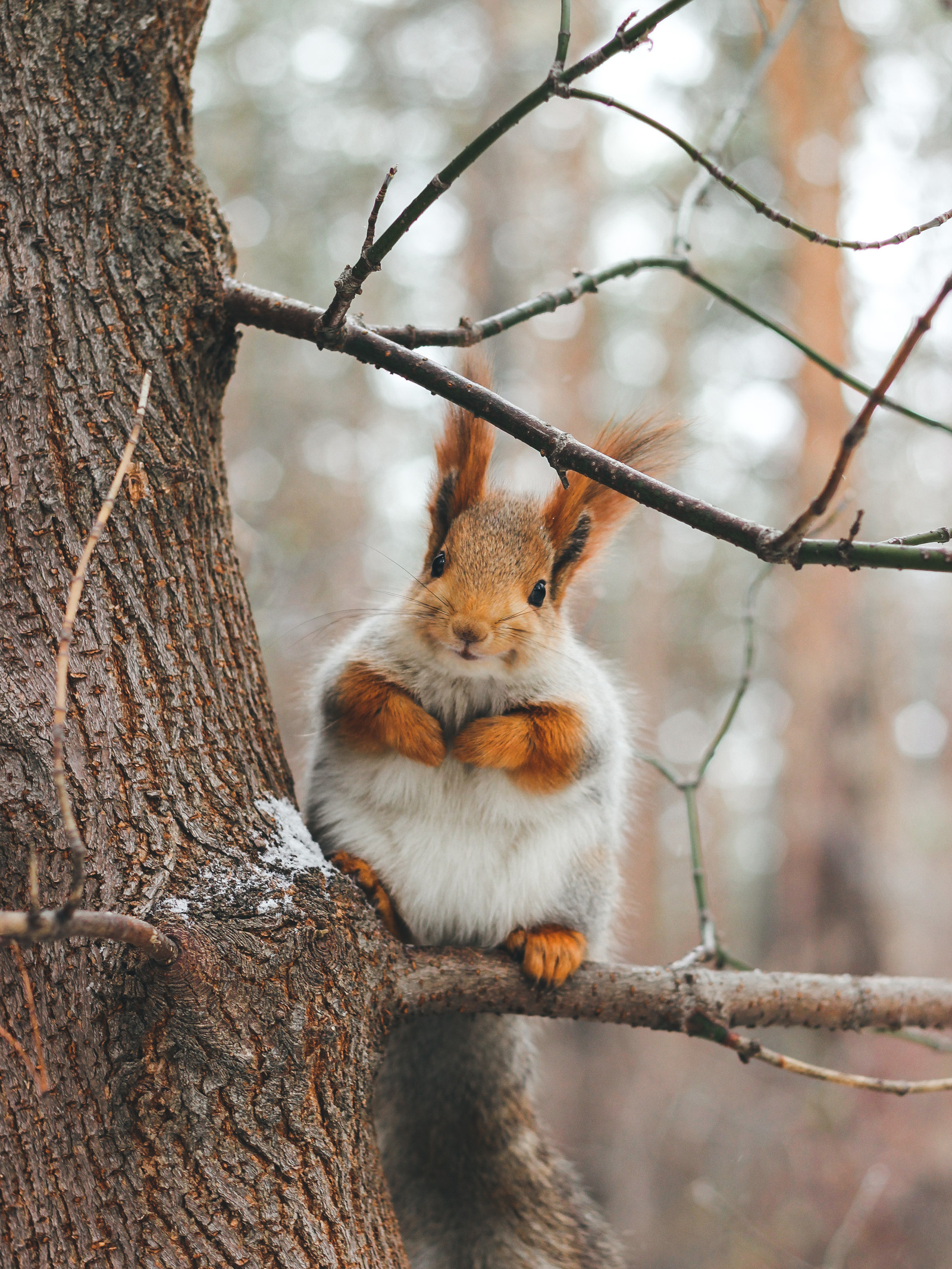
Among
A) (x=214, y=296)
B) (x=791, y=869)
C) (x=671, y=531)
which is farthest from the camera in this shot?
(x=671, y=531)

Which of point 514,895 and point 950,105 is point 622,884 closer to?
point 514,895

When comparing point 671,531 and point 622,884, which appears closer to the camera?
point 622,884

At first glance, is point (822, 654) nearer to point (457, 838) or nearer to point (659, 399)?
point (659, 399)

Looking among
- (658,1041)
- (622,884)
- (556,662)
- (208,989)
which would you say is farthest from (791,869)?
(208,989)

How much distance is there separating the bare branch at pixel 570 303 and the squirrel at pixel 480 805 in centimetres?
28

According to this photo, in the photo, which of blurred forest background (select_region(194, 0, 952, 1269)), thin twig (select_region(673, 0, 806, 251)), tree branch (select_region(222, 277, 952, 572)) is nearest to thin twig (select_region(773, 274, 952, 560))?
tree branch (select_region(222, 277, 952, 572))

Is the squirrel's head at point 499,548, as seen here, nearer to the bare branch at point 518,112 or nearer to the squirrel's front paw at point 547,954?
the squirrel's front paw at point 547,954

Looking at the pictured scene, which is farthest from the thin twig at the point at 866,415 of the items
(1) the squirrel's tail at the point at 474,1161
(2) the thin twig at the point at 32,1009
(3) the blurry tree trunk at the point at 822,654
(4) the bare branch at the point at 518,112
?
(3) the blurry tree trunk at the point at 822,654

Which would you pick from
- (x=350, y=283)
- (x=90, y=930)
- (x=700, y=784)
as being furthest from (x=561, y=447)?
(x=700, y=784)

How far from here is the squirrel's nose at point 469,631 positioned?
6.51ft

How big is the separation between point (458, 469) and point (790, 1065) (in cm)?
136

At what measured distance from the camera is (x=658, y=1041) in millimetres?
9609

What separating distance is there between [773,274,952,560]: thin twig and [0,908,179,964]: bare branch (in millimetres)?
764

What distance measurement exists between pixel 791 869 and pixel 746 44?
22.1ft
